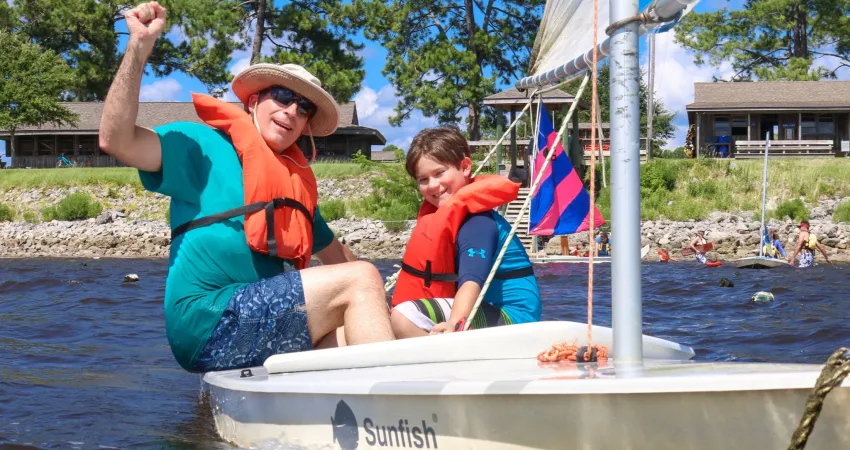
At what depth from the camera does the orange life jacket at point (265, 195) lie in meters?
3.49

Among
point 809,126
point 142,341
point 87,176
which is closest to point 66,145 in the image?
point 87,176

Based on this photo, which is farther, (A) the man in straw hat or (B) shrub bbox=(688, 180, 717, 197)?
(B) shrub bbox=(688, 180, 717, 197)

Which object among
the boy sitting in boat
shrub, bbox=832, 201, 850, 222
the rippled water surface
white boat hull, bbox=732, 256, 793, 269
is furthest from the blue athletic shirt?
shrub, bbox=832, 201, 850, 222

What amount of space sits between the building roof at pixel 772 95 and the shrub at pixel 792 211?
10.7 metres

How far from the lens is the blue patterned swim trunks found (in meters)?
3.43

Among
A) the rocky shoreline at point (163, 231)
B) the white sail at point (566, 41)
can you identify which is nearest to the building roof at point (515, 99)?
the rocky shoreline at point (163, 231)

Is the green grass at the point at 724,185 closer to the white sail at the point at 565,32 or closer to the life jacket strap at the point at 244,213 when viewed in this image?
the white sail at the point at 565,32

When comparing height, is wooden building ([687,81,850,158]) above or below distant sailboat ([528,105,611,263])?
above

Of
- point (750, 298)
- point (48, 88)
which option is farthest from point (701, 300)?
point (48, 88)

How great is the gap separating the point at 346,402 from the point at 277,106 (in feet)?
4.45

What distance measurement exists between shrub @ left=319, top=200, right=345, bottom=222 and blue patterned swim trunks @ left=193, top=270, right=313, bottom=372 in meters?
22.8

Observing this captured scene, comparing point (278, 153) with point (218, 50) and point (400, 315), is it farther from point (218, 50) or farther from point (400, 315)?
point (218, 50)

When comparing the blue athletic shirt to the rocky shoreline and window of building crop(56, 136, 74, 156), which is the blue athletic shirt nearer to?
the rocky shoreline

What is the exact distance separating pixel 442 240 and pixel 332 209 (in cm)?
2311
